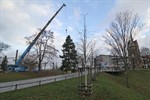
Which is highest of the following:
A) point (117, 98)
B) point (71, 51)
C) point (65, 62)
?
point (71, 51)

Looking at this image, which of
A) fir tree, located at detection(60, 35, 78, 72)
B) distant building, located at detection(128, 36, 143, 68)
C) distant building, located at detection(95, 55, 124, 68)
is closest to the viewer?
distant building, located at detection(128, 36, 143, 68)

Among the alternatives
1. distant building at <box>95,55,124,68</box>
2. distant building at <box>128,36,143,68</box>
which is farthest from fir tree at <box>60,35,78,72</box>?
distant building at <box>128,36,143,68</box>

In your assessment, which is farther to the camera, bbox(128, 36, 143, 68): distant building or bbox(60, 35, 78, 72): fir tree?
bbox(60, 35, 78, 72): fir tree

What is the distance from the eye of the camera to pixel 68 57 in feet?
188

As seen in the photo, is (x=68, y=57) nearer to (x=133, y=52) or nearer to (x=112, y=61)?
(x=133, y=52)

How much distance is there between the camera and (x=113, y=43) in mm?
30281

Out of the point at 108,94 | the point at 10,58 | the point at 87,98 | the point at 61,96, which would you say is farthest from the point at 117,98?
the point at 10,58

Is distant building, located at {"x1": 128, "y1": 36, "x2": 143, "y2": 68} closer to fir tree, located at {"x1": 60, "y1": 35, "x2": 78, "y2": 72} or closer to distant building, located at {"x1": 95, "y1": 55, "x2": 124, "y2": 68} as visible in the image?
distant building, located at {"x1": 95, "y1": 55, "x2": 124, "y2": 68}

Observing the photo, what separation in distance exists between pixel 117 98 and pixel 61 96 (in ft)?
16.5

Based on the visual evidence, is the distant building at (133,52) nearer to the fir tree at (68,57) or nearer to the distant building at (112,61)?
the distant building at (112,61)

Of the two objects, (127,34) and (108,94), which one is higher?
(127,34)

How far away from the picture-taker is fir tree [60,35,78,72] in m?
56.7

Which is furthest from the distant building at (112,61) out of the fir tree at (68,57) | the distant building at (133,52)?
the fir tree at (68,57)

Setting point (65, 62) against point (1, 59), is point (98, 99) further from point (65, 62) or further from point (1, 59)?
point (1, 59)
